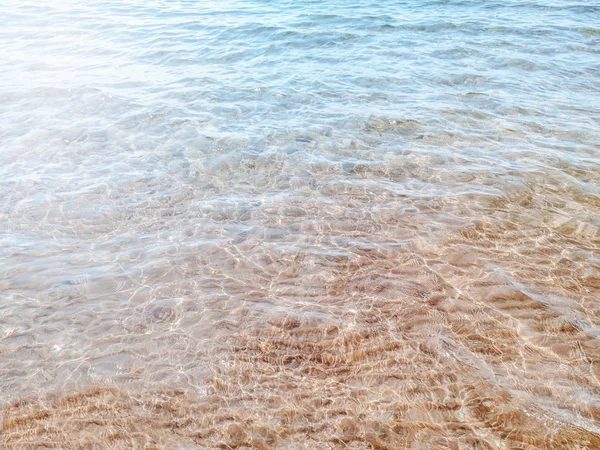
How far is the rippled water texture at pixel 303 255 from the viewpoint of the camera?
11.5ft

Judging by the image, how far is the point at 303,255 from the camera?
5.17 metres

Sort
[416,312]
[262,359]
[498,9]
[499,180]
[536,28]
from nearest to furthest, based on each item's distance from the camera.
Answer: [262,359] < [416,312] < [499,180] < [536,28] < [498,9]

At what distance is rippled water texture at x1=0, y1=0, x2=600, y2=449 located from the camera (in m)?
3.50

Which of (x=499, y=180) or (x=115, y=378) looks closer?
(x=115, y=378)

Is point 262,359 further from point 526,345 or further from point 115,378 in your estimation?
point 526,345

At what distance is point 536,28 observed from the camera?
12953 mm

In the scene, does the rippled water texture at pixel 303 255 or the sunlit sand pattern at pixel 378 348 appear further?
the rippled water texture at pixel 303 255

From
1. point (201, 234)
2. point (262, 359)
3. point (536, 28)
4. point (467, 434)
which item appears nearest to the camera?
point (467, 434)

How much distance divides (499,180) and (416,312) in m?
3.04

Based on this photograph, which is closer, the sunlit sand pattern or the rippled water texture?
the sunlit sand pattern

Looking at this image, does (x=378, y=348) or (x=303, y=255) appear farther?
(x=303, y=255)

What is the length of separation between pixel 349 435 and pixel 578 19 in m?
15.4

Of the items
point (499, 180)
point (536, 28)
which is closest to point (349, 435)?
point (499, 180)

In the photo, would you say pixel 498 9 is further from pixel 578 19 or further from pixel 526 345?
pixel 526 345
